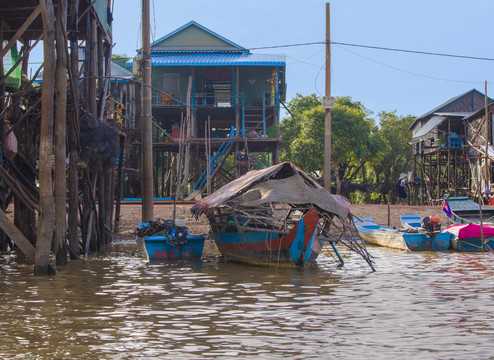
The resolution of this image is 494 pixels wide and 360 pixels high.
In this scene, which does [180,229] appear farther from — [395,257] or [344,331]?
[344,331]

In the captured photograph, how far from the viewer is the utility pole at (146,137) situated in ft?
58.1

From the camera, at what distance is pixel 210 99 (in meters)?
36.3

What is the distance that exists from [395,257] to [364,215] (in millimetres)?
9554

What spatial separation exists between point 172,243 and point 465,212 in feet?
42.4

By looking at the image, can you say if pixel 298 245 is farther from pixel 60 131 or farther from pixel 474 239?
pixel 474 239

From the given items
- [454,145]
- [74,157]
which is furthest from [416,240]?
[454,145]

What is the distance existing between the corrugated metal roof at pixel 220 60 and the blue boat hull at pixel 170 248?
18084mm

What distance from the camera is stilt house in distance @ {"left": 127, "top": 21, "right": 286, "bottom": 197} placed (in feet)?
106

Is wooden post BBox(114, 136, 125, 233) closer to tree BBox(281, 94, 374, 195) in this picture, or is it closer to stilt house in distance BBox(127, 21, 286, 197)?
stilt house in distance BBox(127, 21, 286, 197)

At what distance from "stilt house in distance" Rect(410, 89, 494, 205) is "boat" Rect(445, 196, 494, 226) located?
12.9m

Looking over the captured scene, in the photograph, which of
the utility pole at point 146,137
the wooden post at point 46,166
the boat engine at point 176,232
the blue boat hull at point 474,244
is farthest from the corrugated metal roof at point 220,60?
the wooden post at point 46,166

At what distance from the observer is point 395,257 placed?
17.1 metres

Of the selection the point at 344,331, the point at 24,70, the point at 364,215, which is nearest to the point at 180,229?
the point at 24,70

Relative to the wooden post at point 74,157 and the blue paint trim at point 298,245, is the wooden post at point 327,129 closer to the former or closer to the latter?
the blue paint trim at point 298,245
